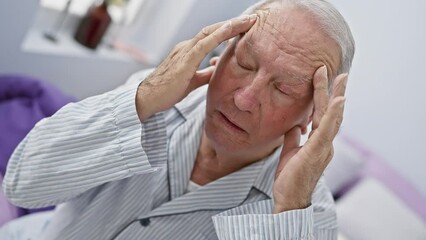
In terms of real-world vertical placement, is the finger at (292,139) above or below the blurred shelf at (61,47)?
above

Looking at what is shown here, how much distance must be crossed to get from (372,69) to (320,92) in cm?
100

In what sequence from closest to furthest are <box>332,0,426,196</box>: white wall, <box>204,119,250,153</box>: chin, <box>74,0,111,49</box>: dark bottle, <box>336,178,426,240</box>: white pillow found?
1. <box>204,119,250,153</box>: chin
2. <box>74,0,111,49</box>: dark bottle
3. <box>332,0,426,196</box>: white wall
4. <box>336,178,426,240</box>: white pillow

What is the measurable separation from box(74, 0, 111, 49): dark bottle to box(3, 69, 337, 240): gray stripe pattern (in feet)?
1.26

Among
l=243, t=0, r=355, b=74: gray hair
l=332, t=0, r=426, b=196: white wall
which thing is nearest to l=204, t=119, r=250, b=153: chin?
l=243, t=0, r=355, b=74: gray hair

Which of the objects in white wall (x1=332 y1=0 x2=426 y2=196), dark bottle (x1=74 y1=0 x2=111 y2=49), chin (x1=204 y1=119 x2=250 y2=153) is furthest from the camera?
white wall (x1=332 y1=0 x2=426 y2=196)

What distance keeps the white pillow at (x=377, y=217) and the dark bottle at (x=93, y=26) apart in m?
1.22

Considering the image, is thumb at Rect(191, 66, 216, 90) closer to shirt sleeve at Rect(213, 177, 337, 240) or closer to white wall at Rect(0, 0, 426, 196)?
white wall at Rect(0, 0, 426, 196)

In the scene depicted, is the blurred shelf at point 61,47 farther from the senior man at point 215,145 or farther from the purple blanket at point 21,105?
the senior man at point 215,145

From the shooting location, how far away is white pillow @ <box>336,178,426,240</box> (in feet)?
5.64

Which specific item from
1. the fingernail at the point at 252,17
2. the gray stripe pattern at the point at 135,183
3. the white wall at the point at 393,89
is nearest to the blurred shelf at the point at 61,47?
the gray stripe pattern at the point at 135,183

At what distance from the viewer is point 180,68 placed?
72 centimetres

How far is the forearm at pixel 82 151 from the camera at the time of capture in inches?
29.6

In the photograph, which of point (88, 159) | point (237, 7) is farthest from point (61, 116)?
point (237, 7)


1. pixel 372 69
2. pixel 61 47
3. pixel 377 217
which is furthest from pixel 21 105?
pixel 377 217
